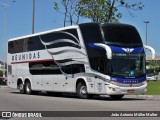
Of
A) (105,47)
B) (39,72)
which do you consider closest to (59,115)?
(105,47)

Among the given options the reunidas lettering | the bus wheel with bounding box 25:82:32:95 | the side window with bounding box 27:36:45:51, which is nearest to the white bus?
the side window with bounding box 27:36:45:51

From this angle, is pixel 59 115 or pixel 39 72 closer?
pixel 59 115

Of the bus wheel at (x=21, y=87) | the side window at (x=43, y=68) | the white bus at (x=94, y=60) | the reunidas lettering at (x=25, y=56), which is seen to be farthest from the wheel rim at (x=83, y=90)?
the bus wheel at (x=21, y=87)

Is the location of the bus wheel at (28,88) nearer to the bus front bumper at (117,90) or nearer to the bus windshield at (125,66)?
the bus front bumper at (117,90)

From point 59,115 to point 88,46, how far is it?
422 inches

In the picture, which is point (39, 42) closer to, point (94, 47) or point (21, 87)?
point (21, 87)

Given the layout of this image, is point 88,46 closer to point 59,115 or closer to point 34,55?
point 34,55

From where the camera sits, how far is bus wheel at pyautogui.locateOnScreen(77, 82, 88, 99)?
1041 inches

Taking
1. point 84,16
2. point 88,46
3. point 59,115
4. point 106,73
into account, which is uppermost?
point 84,16

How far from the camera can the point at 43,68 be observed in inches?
1203

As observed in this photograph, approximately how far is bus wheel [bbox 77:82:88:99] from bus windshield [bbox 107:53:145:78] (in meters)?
2.50

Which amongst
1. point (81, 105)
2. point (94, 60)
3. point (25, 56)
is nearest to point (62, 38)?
point (94, 60)

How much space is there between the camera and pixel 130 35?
2580 centimetres

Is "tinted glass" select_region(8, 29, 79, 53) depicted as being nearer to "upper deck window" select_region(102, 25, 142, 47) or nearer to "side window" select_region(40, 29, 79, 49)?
"side window" select_region(40, 29, 79, 49)
